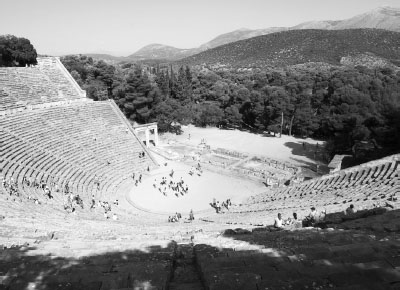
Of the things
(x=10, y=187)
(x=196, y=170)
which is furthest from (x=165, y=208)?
(x=10, y=187)

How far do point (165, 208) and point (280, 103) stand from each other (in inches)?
1037

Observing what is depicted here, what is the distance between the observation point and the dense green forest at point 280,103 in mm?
26891

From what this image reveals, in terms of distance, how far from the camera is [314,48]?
10675 centimetres

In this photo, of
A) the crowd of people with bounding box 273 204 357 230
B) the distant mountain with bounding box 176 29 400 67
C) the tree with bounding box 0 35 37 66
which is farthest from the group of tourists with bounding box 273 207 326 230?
the distant mountain with bounding box 176 29 400 67

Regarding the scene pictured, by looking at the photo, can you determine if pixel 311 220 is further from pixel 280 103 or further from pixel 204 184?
pixel 280 103

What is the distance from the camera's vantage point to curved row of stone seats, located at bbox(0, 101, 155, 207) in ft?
67.9

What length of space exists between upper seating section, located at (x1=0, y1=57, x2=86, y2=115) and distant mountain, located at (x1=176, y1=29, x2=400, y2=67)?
73.7 metres

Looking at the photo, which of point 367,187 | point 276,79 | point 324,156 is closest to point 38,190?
point 367,187

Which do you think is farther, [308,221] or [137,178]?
[137,178]

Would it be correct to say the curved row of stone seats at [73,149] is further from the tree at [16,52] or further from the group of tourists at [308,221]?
the tree at [16,52]

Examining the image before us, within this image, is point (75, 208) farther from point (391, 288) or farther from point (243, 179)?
point (391, 288)

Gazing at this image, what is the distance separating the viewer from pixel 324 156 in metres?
32.5

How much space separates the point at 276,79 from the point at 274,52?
6822 centimetres

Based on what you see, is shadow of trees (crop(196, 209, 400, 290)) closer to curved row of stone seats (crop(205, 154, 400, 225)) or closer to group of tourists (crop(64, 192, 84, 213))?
curved row of stone seats (crop(205, 154, 400, 225))
